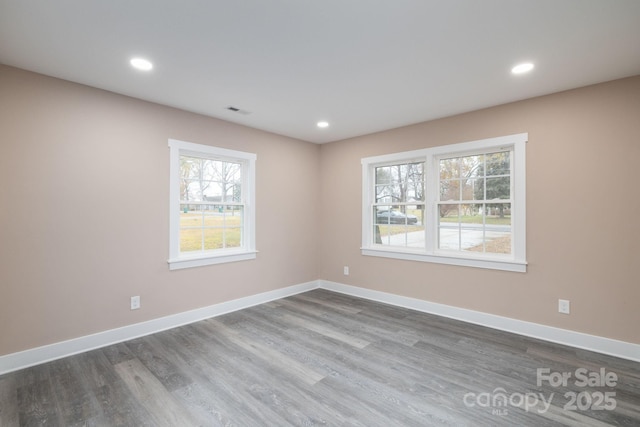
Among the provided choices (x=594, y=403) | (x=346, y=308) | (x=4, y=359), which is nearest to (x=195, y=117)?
(x=4, y=359)

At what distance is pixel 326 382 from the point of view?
2383 mm

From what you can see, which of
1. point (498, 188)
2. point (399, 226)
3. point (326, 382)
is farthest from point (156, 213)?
point (498, 188)

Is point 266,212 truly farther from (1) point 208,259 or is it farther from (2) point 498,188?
(2) point 498,188

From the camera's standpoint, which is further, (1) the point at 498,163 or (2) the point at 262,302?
(2) the point at 262,302

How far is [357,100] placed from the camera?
3336 millimetres

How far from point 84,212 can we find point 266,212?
221 centimetres

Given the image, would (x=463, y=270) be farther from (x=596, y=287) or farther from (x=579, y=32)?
(x=579, y=32)

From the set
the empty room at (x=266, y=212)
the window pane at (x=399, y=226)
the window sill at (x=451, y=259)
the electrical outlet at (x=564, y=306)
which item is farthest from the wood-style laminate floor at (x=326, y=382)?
the window pane at (x=399, y=226)

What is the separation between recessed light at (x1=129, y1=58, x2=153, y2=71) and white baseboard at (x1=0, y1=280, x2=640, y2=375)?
101 inches

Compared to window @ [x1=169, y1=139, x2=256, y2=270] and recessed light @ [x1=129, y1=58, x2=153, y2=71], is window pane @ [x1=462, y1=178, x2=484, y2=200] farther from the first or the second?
recessed light @ [x1=129, y1=58, x2=153, y2=71]

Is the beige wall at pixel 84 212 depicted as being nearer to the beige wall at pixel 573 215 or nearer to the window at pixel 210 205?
the window at pixel 210 205

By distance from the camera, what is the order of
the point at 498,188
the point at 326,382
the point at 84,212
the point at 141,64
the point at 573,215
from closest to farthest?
the point at 326,382, the point at 141,64, the point at 84,212, the point at 573,215, the point at 498,188

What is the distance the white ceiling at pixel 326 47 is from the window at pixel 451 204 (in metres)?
0.73

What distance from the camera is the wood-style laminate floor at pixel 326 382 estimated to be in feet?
6.52
